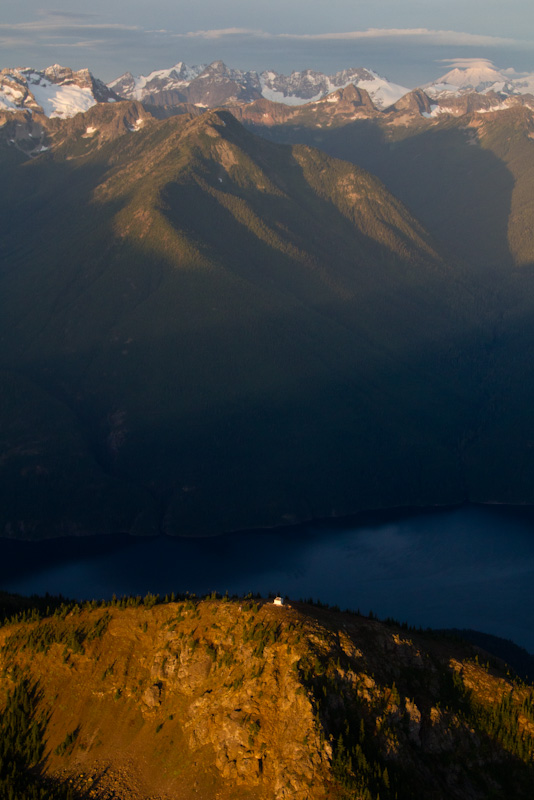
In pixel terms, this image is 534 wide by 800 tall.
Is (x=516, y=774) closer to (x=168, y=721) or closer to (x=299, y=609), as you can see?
(x=299, y=609)

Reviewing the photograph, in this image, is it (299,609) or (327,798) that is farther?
(299,609)

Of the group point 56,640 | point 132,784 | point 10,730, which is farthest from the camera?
point 56,640

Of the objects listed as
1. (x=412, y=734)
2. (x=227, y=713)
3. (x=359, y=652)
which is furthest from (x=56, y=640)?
(x=412, y=734)

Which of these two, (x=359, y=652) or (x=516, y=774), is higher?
(x=359, y=652)

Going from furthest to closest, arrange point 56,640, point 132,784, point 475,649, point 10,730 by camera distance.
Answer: point 475,649
point 56,640
point 10,730
point 132,784

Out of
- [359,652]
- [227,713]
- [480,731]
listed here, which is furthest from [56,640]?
[480,731]

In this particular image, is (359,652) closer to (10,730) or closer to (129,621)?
(129,621)
